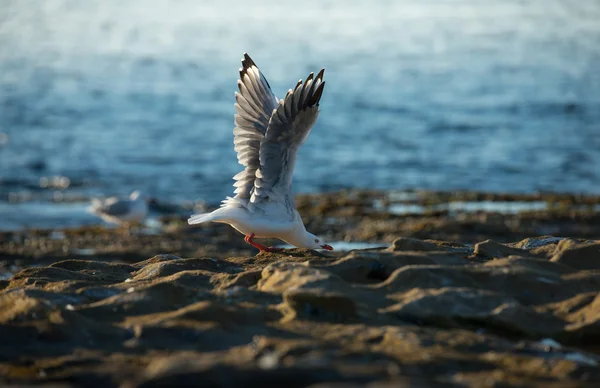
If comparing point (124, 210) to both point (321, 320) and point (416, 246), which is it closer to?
point (416, 246)

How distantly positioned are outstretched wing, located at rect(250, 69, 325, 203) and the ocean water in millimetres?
7464

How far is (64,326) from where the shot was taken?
199 inches

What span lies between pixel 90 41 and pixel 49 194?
76.7 feet

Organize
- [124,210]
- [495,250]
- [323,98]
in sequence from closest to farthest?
[495,250] < [124,210] < [323,98]

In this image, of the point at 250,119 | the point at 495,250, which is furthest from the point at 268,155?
the point at 495,250

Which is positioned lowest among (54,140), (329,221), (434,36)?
(329,221)

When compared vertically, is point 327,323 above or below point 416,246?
below

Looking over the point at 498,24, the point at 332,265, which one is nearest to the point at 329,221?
the point at 332,265

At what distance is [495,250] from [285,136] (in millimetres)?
2135

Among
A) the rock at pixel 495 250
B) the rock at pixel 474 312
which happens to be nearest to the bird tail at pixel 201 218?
the rock at pixel 495 250

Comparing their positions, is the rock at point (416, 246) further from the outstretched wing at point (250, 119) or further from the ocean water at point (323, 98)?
the ocean water at point (323, 98)

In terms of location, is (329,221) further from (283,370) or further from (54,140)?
(54,140)

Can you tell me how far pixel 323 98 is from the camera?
90.0 ft

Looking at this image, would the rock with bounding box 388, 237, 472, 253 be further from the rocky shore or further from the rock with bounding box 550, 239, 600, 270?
the rock with bounding box 550, 239, 600, 270
